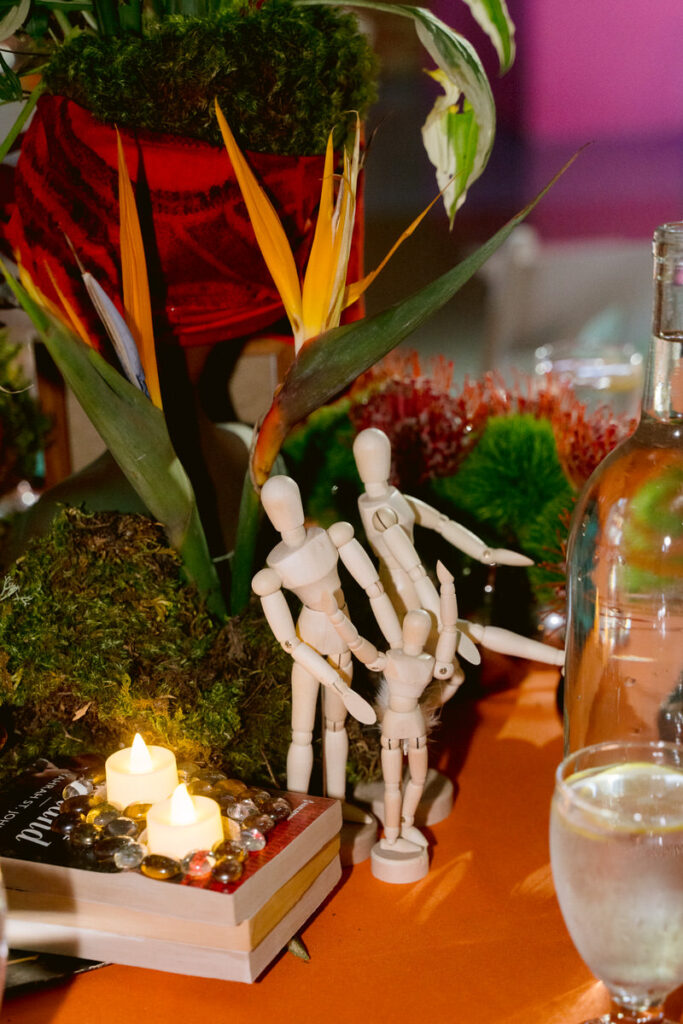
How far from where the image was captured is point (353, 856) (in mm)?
631

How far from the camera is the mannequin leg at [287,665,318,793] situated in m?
0.62

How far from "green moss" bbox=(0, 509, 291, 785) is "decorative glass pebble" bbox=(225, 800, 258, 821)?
0.08 meters

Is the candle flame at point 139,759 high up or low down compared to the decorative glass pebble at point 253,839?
up

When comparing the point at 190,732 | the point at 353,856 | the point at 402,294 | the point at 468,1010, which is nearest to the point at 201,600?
the point at 190,732

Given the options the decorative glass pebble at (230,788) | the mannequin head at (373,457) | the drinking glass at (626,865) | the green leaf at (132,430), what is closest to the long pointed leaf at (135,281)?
the green leaf at (132,430)

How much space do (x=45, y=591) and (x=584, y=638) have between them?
0.35m

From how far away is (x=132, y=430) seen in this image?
2.01 feet

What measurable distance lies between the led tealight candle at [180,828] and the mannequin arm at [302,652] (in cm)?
10

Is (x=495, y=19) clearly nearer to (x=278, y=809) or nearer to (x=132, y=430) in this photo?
(x=132, y=430)

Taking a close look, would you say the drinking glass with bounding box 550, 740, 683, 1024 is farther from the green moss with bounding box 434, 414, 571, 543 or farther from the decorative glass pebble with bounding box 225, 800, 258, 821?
the green moss with bounding box 434, 414, 571, 543

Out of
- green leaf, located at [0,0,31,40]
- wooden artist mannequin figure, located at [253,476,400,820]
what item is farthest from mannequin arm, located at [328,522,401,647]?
green leaf, located at [0,0,31,40]

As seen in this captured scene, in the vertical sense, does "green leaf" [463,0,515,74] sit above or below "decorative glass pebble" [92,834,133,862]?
above

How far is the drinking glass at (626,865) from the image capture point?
1.29 feet

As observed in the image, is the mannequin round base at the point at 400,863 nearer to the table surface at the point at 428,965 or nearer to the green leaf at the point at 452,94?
the table surface at the point at 428,965
